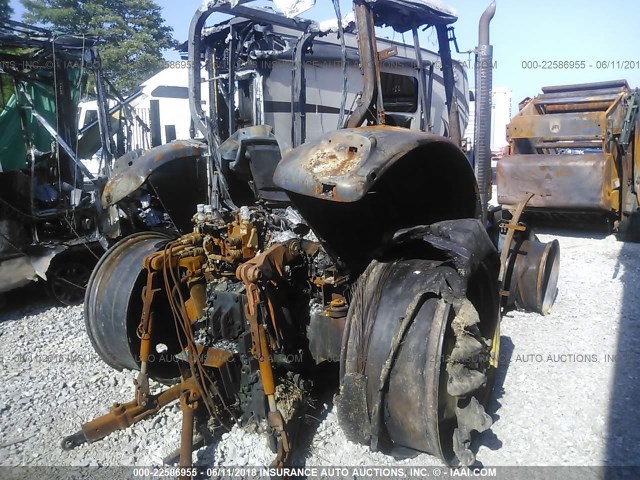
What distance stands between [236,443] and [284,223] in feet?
4.04

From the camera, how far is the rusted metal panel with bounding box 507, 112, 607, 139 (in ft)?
22.7

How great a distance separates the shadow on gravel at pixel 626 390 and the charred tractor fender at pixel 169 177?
9.48 ft

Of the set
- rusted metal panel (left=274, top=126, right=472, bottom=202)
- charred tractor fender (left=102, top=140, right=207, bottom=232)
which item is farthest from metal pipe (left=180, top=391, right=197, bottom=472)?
charred tractor fender (left=102, top=140, right=207, bottom=232)

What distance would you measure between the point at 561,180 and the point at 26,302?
6.51m

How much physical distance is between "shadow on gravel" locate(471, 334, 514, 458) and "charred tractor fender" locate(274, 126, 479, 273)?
3.54ft

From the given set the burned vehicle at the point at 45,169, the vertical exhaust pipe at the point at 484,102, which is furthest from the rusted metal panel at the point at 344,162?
the burned vehicle at the point at 45,169

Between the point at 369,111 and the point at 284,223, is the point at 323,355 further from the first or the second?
the point at 369,111

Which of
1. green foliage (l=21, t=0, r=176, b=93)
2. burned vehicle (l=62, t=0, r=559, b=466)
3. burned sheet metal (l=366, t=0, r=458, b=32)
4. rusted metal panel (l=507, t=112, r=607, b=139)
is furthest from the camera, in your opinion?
green foliage (l=21, t=0, r=176, b=93)

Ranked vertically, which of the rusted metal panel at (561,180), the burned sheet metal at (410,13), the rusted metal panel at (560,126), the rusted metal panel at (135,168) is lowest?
the rusted metal panel at (561,180)

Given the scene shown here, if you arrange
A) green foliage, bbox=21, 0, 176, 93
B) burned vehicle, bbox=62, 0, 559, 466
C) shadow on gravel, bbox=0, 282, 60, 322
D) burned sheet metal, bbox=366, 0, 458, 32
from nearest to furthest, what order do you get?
burned vehicle, bbox=62, 0, 559, 466, burned sheet metal, bbox=366, 0, 458, 32, shadow on gravel, bbox=0, 282, 60, 322, green foliage, bbox=21, 0, 176, 93

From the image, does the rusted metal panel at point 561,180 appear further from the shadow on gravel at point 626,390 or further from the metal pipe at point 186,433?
the metal pipe at point 186,433

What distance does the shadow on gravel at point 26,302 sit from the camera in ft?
16.6

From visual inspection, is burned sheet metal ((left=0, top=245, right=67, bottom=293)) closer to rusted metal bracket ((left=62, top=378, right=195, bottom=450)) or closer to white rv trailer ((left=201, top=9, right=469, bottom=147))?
white rv trailer ((left=201, top=9, right=469, bottom=147))

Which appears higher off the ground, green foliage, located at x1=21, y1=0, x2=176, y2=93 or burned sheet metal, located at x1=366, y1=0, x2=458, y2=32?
green foliage, located at x1=21, y1=0, x2=176, y2=93
